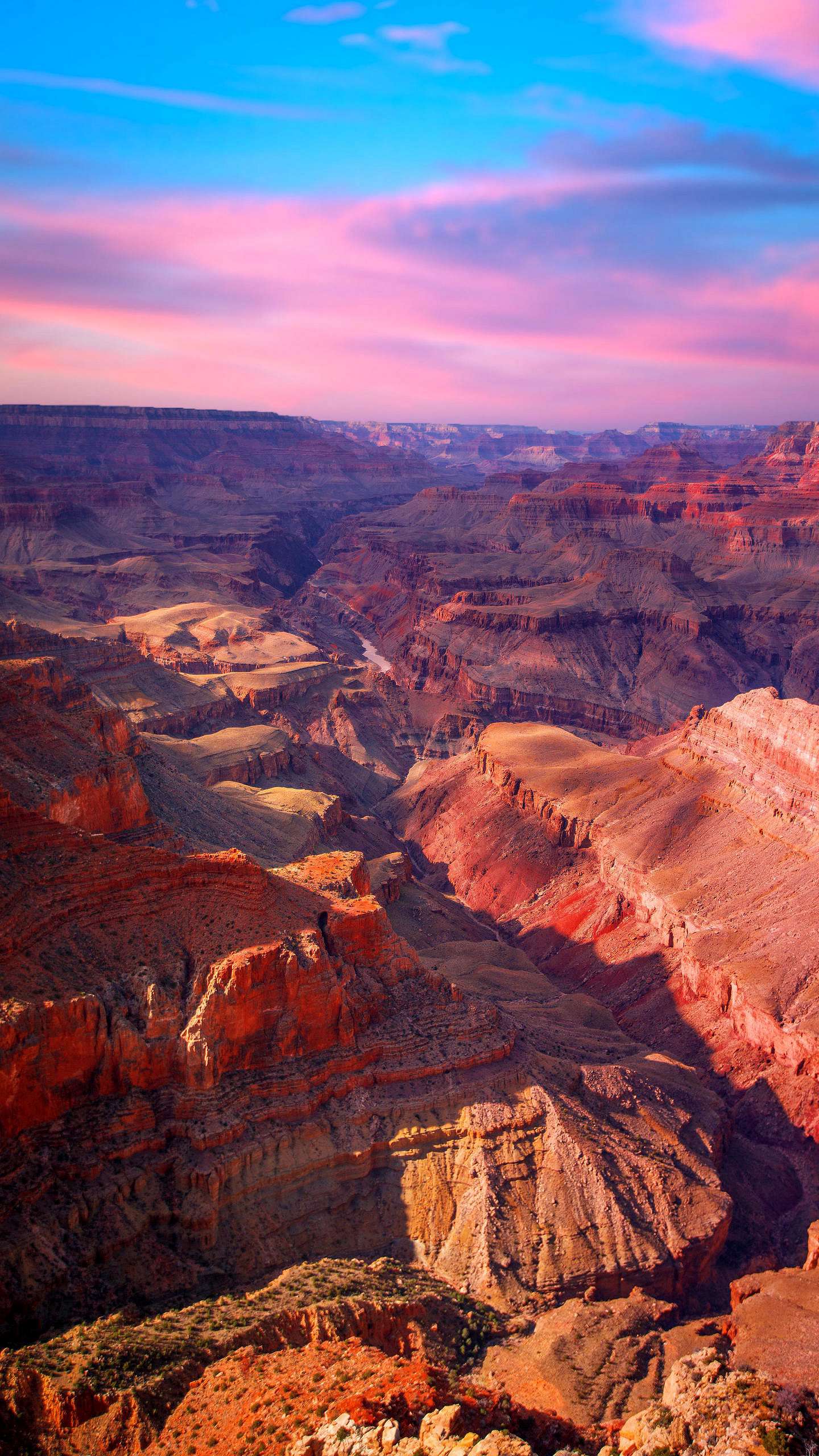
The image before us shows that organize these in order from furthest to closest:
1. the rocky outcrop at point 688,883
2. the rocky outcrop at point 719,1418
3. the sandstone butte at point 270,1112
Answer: the rocky outcrop at point 688,883, the sandstone butte at point 270,1112, the rocky outcrop at point 719,1418

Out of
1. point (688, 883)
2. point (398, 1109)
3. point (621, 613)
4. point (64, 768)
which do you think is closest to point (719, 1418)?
point (398, 1109)

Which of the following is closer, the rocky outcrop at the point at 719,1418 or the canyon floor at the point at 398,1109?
the rocky outcrop at the point at 719,1418

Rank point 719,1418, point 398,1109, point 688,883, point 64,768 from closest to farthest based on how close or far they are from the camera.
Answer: point 719,1418, point 398,1109, point 64,768, point 688,883

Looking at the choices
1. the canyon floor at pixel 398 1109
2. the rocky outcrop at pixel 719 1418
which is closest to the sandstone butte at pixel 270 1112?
the canyon floor at pixel 398 1109

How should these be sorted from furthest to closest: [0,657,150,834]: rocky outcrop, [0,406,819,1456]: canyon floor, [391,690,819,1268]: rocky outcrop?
1. [391,690,819,1268]: rocky outcrop
2. [0,657,150,834]: rocky outcrop
3. [0,406,819,1456]: canyon floor

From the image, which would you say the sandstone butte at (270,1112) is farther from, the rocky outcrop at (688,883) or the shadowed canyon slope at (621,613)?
the shadowed canyon slope at (621,613)

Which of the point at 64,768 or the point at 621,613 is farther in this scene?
the point at 621,613

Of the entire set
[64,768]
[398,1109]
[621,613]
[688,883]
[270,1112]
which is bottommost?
[688,883]

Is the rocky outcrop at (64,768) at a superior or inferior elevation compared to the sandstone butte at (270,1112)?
superior

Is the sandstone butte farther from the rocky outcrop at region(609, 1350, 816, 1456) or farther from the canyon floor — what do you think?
the rocky outcrop at region(609, 1350, 816, 1456)

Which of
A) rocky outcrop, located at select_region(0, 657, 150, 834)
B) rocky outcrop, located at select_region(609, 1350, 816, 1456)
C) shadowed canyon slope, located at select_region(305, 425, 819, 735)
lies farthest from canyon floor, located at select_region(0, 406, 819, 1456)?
shadowed canyon slope, located at select_region(305, 425, 819, 735)

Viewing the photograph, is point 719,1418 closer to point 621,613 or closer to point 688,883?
point 688,883
